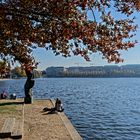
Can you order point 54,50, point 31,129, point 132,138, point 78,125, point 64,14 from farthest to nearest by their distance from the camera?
point 78,125 → point 132,138 → point 31,129 → point 54,50 → point 64,14

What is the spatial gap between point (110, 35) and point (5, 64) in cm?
704

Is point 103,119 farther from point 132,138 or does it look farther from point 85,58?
point 85,58

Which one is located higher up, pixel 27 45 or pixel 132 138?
pixel 27 45

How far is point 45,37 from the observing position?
60.1 ft

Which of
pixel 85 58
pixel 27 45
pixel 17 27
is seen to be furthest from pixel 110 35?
pixel 27 45

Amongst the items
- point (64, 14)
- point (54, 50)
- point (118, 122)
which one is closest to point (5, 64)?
point (54, 50)

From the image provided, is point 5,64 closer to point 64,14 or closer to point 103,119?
point 64,14

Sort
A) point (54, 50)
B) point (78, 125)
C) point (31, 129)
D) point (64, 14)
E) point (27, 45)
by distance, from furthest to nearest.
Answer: point (78, 125) → point (31, 129) → point (27, 45) → point (54, 50) → point (64, 14)

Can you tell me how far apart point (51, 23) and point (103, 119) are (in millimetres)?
27426

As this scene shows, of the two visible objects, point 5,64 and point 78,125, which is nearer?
point 5,64

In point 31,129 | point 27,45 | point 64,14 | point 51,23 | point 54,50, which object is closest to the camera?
point 64,14

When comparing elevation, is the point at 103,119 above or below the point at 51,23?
below

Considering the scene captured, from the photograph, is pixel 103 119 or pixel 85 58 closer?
pixel 85 58

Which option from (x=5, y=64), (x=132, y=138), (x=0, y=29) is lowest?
(x=132, y=138)
